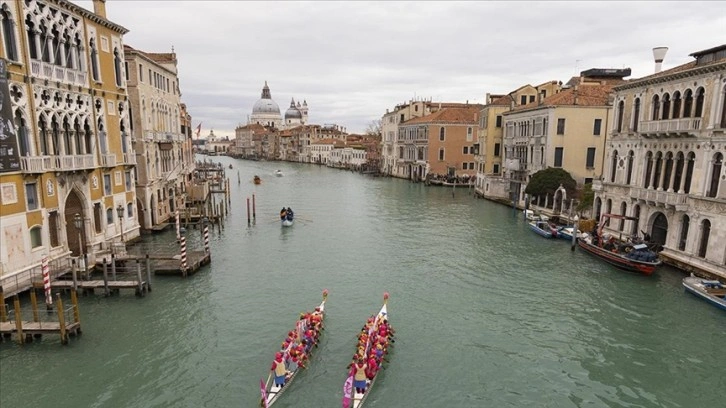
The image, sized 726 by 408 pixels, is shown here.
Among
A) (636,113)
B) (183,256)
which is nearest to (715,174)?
(636,113)

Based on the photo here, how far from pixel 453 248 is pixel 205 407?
1624 cm

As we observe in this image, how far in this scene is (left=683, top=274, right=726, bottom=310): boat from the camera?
15.1 metres

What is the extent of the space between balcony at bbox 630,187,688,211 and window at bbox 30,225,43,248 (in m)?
24.5

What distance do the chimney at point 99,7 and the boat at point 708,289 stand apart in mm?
25967

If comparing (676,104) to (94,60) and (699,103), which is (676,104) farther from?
(94,60)

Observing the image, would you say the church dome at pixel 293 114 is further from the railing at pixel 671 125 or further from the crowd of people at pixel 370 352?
the crowd of people at pixel 370 352

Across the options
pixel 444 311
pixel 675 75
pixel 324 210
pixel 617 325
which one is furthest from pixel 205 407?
pixel 324 210

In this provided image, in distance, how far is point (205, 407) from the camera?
Answer: 10.2m

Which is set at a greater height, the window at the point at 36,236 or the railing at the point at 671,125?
the railing at the point at 671,125

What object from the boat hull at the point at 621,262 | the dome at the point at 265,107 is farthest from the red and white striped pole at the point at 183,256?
the dome at the point at 265,107

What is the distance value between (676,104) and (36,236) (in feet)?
84.4

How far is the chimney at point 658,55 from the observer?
2211 centimetres

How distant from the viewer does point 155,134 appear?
88.1 ft

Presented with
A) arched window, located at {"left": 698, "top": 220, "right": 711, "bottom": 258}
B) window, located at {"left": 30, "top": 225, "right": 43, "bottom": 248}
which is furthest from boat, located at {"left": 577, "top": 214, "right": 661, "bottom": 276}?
window, located at {"left": 30, "top": 225, "right": 43, "bottom": 248}
